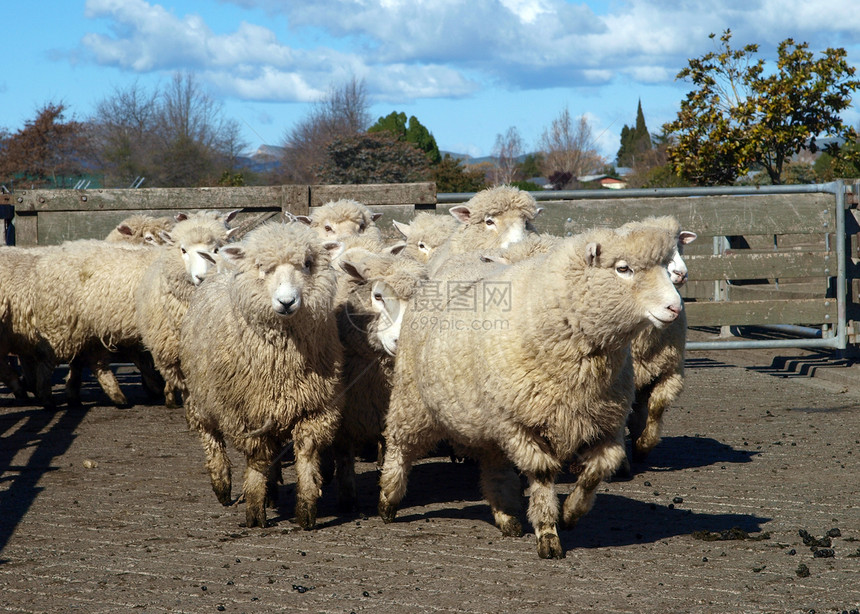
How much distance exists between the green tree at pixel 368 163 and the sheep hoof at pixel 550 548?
93.0 feet

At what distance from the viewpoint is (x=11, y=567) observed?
15.3 feet

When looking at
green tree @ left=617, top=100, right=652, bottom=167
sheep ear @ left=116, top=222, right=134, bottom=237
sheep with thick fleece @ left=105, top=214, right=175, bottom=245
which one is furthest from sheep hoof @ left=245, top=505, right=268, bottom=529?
green tree @ left=617, top=100, right=652, bottom=167

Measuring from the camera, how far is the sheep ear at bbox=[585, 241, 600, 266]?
4.58m

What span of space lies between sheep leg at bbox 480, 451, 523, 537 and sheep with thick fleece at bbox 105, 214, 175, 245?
253 inches

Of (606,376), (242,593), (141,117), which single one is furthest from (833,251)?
(141,117)

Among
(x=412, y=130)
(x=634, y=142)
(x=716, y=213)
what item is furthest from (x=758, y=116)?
(x=634, y=142)

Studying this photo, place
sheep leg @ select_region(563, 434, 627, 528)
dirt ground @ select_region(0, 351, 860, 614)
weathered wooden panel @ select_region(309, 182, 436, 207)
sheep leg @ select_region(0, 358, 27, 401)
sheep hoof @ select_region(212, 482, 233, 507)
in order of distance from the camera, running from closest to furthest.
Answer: dirt ground @ select_region(0, 351, 860, 614)
sheep leg @ select_region(563, 434, 627, 528)
sheep hoof @ select_region(212, 482, 233, 507)
sheep leg @ select_region(0, 358, 27, 401)
weathered wooden panel @ select_region(309, 182, 436, 207)

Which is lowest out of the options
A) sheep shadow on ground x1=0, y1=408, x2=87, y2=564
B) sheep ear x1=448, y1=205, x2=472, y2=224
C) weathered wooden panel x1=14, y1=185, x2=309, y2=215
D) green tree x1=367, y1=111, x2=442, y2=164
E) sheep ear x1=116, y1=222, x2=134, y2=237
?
sheep shadow on ground x1=0, y1=408, x2=87, y2=564

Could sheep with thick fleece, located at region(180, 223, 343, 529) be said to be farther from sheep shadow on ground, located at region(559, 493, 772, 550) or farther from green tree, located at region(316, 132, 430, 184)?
green tree, located at region(316, 132, 430, 184)

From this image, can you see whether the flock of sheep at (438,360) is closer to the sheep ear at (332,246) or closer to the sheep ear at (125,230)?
the sheep ear at (332,246)

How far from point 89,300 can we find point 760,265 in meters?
8.12

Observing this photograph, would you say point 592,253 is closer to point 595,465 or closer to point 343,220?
point 595,465

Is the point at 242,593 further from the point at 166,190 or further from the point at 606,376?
the point at 166,190

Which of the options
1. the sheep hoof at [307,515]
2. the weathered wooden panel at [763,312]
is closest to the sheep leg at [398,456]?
the sheep hoof at [307,515]
